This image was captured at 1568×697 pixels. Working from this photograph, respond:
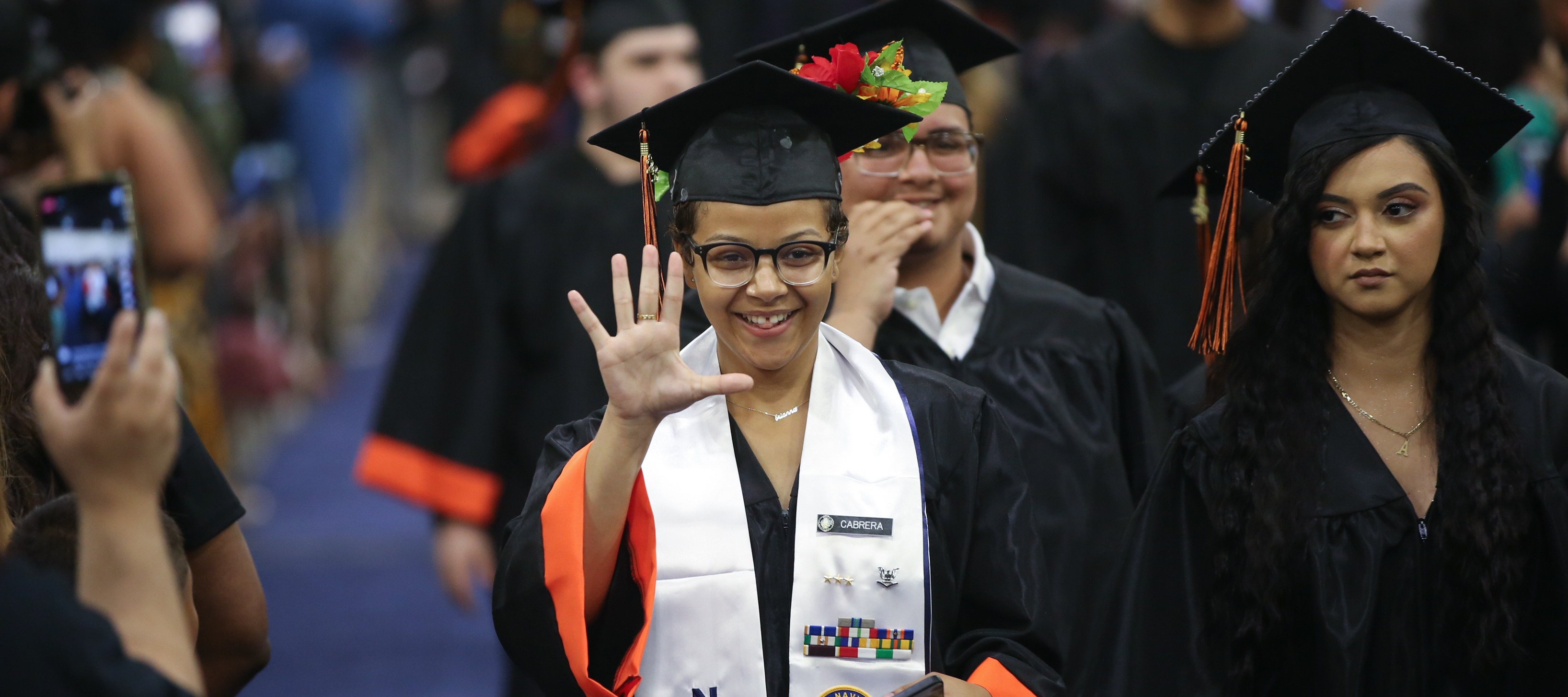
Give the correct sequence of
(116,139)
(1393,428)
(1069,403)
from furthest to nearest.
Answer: (116,139)
(1069,403)
(1393,428)

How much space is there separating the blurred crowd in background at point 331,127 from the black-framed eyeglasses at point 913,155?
3.48 ft

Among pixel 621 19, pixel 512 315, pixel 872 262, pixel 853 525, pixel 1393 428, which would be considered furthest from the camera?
pixel 512 315

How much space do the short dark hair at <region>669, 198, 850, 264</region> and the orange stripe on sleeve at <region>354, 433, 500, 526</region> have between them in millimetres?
2232

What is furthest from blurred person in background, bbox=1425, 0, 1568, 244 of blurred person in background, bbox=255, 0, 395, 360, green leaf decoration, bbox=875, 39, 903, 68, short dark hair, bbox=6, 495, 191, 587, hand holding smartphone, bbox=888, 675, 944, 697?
blurred person in background, bbox=255, 0, 395, 360

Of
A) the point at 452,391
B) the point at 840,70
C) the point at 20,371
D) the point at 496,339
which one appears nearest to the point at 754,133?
the point at 840,70

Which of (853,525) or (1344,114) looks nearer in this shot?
(853,525)

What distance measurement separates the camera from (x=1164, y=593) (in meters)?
2.85

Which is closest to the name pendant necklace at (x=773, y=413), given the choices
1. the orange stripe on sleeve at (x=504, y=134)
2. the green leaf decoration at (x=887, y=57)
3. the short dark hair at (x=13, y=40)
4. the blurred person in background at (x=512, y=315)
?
the green leaf decoration at (x=887, y=57)

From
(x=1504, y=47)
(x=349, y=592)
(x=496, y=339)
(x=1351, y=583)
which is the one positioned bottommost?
(x=349, y=592)

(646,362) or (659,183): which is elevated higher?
(659,183)

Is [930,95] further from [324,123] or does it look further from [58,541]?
[324,123]

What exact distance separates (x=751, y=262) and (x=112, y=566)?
1.08 m

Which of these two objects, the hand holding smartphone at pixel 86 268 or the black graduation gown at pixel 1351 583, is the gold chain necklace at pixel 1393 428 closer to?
the black graduation gown at pixel 1351 583

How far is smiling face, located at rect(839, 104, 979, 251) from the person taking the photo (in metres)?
3.52
